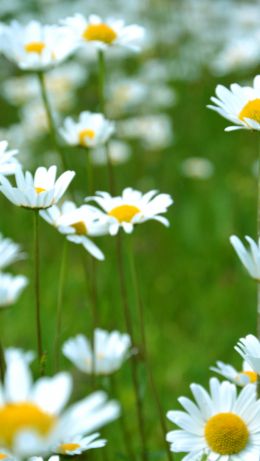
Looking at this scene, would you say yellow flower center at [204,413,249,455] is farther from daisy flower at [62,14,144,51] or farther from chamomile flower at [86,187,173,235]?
daisy flower at [62,14,144,51]

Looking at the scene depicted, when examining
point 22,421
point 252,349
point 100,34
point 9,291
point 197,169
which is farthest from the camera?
point 197,169

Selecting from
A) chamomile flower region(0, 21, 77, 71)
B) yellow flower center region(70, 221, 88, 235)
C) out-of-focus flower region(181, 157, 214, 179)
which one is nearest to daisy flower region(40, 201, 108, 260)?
yellow flower center region(70, 221, 88, 235)

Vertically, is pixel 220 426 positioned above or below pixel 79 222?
below

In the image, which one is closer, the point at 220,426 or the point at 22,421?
the point at 22,421

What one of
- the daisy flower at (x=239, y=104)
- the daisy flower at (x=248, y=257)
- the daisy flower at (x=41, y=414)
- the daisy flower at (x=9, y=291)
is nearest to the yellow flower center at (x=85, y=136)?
the daisy flower at (x=9, y=291)

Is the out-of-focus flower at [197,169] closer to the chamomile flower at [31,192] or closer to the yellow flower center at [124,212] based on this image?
the yellow flower center at [124,212]

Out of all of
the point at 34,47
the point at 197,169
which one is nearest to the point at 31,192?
the point at 34,47

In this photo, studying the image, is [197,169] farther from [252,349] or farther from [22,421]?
[22,421]
